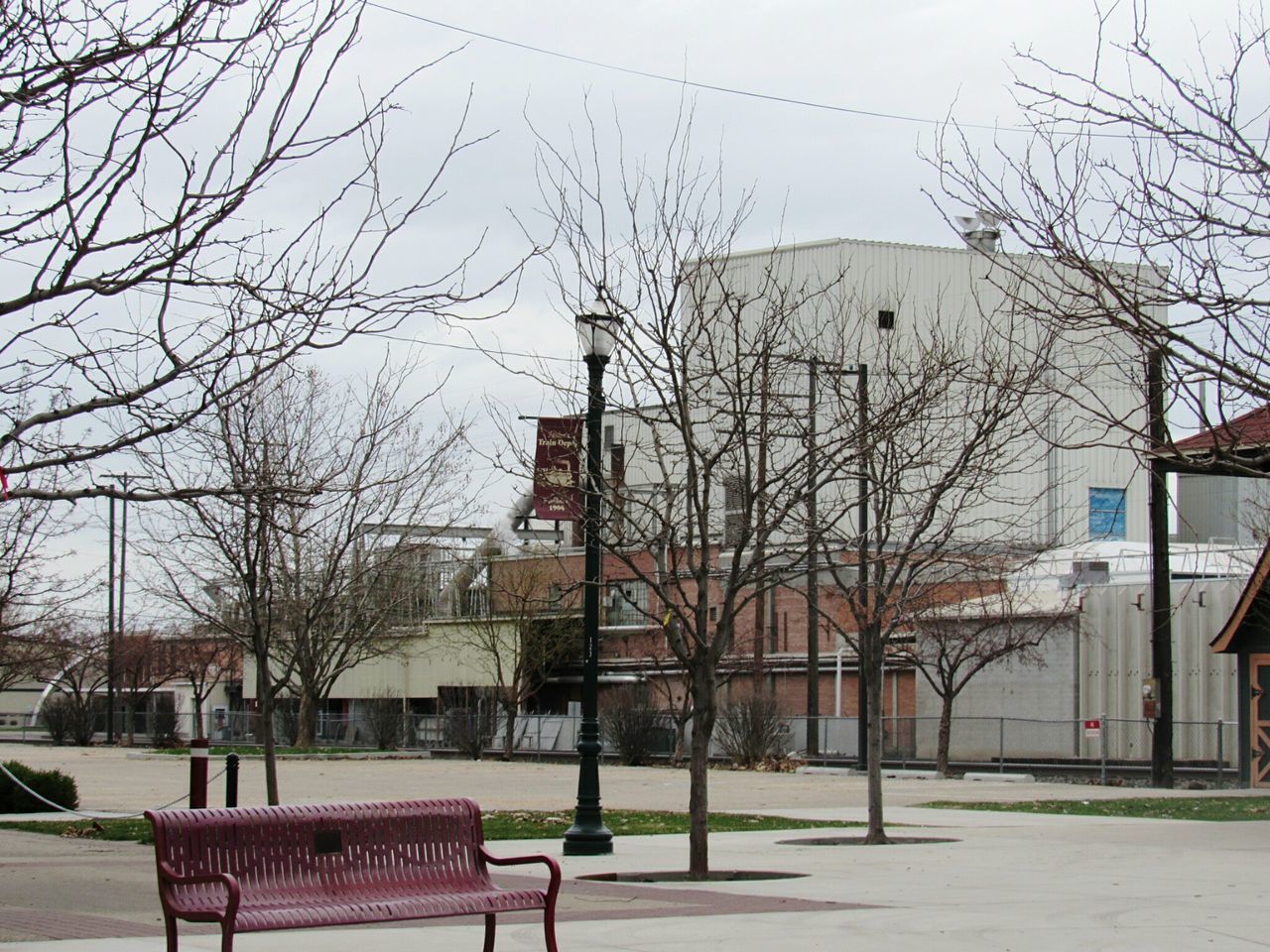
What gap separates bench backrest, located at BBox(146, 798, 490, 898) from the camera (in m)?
8.09

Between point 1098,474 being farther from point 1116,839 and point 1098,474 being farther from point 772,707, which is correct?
point 1116,839

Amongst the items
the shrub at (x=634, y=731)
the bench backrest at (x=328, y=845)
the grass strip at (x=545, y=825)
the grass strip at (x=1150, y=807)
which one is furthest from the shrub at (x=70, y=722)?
the bench backrest at (x=328, y=845)

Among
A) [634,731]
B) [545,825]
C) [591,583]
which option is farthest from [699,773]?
[634,731]

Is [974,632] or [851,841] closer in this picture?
[851,841]

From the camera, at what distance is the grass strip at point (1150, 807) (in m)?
23.2

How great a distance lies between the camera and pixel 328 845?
8562mm

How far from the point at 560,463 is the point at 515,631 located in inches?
1474

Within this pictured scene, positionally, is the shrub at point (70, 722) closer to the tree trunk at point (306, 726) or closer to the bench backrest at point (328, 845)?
the tree trunk at point (306, 726)

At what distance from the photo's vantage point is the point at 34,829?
2030 cm

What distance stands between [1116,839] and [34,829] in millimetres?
12719

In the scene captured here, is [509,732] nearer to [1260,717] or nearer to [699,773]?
[1260,717]

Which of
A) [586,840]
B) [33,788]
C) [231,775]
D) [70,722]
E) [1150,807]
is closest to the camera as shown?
[586,840]

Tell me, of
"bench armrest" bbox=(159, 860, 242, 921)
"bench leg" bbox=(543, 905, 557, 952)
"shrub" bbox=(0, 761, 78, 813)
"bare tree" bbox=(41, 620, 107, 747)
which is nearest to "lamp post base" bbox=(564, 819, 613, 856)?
"bench leg" bbox=(543, 905, 557, 952)

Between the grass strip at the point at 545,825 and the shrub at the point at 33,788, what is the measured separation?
174 centimetres
